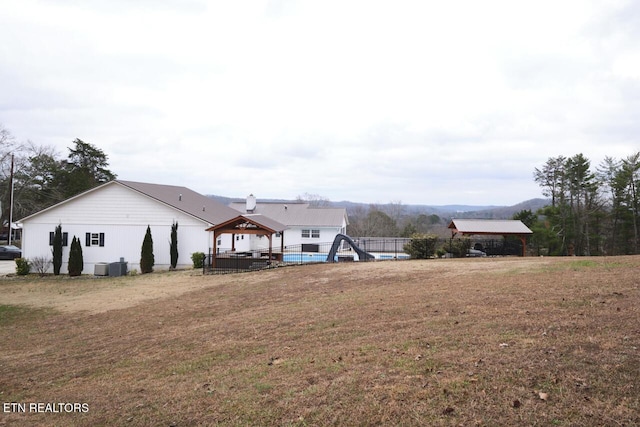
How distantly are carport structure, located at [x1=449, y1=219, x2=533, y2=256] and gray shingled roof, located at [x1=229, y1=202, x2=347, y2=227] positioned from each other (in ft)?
39.2

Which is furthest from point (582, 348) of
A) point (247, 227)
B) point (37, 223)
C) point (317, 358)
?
point (37, 223)

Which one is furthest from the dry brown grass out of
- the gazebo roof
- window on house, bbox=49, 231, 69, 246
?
window on house, bbox=49, 231, 69, 246

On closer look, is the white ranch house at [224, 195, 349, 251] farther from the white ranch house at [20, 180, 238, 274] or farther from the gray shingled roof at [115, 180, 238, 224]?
the white ranch house at [20, 180, 238, 274]

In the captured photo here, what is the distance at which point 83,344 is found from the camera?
32.6ft

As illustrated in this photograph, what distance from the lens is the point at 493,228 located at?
2636 cm

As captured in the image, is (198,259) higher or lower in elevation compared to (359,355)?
higher

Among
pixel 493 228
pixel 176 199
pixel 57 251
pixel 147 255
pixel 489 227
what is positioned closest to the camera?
pixel 147 255

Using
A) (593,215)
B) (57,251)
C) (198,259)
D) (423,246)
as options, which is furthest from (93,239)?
(593,215)

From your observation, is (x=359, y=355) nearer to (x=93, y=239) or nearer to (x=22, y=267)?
(x=93, y=239)

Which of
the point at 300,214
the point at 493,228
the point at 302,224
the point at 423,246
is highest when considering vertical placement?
the point at 300,214

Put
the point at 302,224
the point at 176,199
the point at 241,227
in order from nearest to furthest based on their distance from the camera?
the point at 241,227 → the point at 176,199 → the point at 302,224

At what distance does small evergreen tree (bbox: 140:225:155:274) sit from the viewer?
23.9 meters

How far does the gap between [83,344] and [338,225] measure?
2734 cm

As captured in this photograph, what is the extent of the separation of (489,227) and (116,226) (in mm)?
22449
